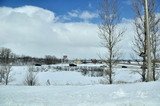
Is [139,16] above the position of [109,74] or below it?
above

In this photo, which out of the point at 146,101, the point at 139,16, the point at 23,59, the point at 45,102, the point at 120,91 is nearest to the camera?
the point at 146,101

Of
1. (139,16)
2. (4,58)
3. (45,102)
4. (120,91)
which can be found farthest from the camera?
(4,58)

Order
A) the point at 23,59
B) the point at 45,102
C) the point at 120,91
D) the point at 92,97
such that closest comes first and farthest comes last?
the point at 45,102, the point at 92,97, the point at 120,91, the point at 23,59

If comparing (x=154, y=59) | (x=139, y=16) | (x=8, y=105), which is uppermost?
(x=139, y=16)

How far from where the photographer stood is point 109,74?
84.7 ft

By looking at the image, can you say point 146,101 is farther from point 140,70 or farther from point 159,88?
point 140,70

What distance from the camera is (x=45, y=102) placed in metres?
10.7

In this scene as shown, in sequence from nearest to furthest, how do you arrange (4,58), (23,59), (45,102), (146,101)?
(146,101)
(45,102)
(4,58)
(23,59)

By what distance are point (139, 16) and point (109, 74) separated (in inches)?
205

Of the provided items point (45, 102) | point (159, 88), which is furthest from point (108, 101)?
point (159, 88)

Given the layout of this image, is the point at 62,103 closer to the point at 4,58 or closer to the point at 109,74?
the point at 109,74

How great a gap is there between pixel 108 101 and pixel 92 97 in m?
1.25

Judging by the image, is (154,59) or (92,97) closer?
(92,97)

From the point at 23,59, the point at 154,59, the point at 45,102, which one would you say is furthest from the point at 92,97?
the point at 23,59
